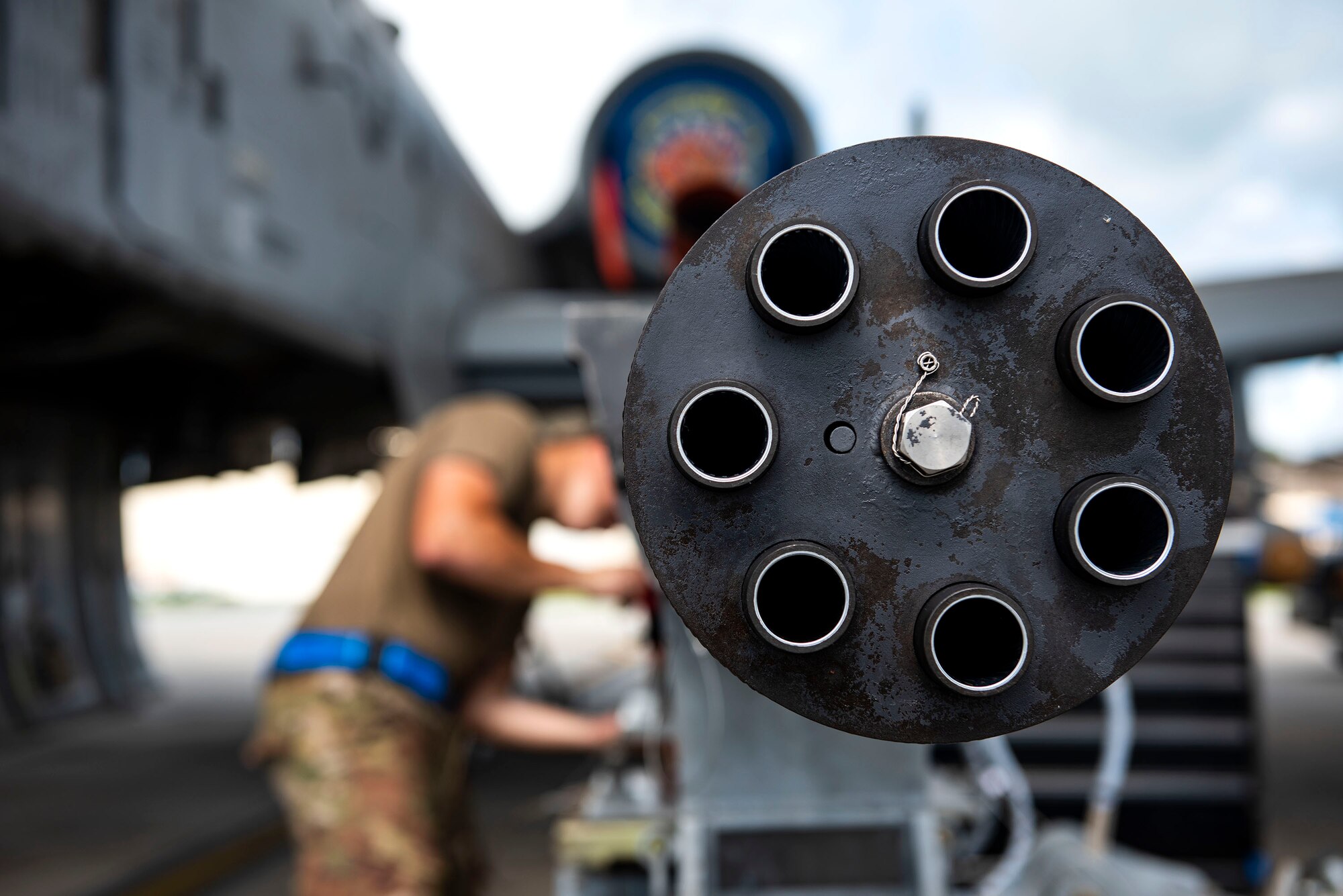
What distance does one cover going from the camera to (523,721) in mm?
1962

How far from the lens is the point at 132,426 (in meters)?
4.60

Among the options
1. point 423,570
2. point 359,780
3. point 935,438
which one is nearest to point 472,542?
point 423,570

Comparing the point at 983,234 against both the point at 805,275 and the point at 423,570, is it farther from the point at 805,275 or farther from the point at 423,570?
the point at 423,570

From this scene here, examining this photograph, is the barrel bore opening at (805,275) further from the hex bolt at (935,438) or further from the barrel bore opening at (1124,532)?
the barrel bore opening at (1124,532)

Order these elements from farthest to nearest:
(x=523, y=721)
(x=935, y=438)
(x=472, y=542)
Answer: (x=523, y=721)
(x=472, y=542)
(x=935, y=438)

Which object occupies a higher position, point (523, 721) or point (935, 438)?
point (935, 438)

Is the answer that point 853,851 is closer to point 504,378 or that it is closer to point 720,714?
point 720,714

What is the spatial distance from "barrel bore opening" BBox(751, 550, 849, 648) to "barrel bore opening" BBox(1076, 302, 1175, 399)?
195mm

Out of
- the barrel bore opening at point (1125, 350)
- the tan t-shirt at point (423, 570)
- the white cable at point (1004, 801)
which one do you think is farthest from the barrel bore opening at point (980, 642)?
the tan t-shirt at point (423, 570)

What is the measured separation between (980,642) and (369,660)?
1.36m

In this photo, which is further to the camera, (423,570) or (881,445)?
(423,570)

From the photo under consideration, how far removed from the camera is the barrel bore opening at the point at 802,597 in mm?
579

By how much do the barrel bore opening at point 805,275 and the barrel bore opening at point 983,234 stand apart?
0.06 metres

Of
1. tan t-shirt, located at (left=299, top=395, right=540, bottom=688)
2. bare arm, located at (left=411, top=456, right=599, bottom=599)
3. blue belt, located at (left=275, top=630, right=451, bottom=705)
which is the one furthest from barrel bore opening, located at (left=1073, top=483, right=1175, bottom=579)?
blue belt, located at (left=275, top=630, right=451, bottom=705)
